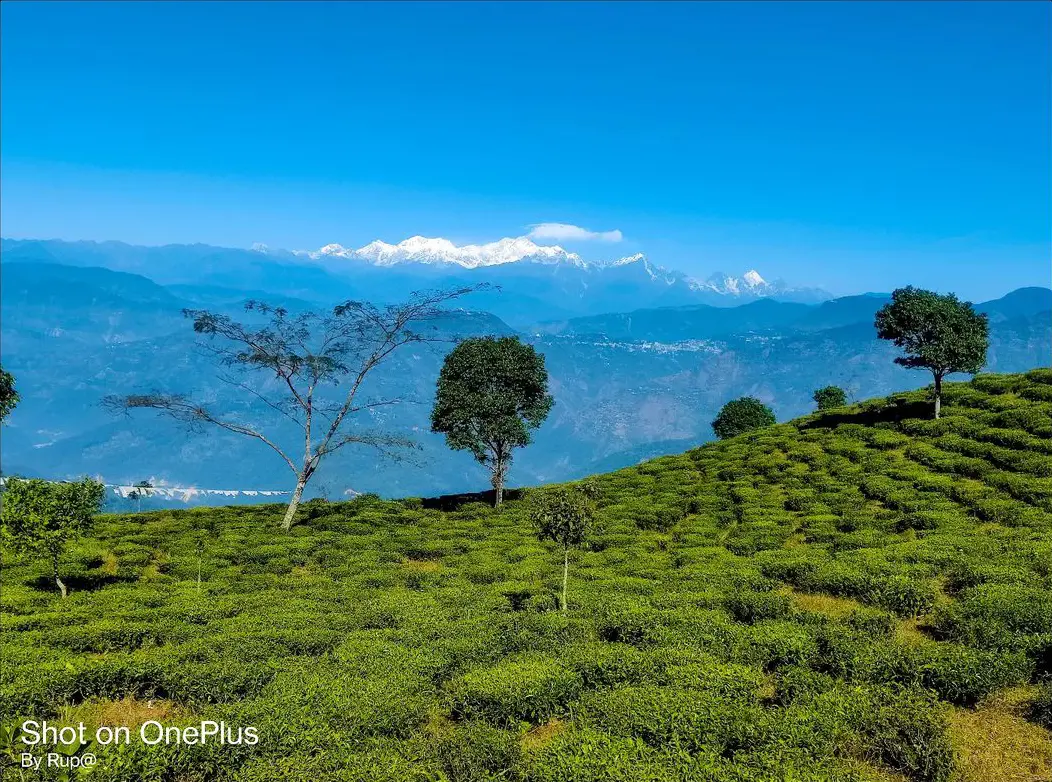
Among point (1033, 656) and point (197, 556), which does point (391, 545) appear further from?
point (1033, 656)

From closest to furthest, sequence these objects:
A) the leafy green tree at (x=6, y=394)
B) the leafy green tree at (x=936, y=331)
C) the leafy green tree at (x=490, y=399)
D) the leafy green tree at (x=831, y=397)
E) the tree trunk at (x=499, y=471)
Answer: the leafy green tree at (x=6, y=394) < the leafy green tree at (x=936, y=331) < the leafy green tree at (x=490, y=399) < the tree trunk at (x=499, y=471) < the leafy green tree at (x=831, y=397)

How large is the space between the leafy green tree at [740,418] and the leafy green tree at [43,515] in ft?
252

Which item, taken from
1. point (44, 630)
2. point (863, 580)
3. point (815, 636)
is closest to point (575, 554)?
point (863, 580)

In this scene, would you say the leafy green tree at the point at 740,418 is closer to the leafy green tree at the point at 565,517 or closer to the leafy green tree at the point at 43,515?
the leafy green tree at the point at 565,517

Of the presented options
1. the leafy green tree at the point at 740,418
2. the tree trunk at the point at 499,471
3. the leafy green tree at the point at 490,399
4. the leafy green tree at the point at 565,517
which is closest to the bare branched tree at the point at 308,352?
the leafy green tree at the point at 490,399

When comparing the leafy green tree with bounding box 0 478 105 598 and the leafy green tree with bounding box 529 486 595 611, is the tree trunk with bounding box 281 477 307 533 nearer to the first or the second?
the leafy green tree with bounding box 0 478 105 598

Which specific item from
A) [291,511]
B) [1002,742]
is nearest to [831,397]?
[291,511]

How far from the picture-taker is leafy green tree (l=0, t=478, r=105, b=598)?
25.9m

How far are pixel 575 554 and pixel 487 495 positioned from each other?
2208 cm

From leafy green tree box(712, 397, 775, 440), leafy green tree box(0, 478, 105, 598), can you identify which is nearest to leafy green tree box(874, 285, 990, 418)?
leafy green tree box(712, 397, 775, 440)

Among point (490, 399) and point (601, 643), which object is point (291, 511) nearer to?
point (490, 399)

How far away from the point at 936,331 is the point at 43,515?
56.6m

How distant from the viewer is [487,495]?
54656mm

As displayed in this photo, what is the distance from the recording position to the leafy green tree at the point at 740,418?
287 ft
